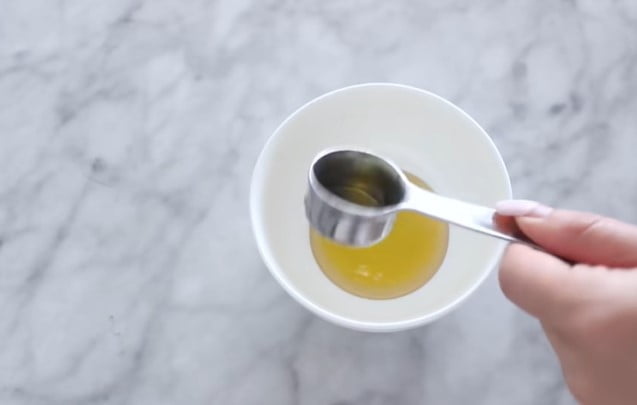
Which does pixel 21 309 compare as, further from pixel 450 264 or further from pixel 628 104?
pixel 628 104

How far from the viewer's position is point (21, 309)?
0.81 meters

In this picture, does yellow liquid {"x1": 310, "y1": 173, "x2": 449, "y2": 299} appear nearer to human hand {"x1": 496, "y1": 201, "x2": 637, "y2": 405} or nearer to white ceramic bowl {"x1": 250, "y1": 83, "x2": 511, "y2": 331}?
white ceramic bowl {"x1": 250, "y1": 83, "x2": 511, "y2": 331}

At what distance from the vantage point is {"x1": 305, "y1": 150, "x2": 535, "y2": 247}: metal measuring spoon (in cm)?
66

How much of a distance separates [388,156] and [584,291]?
1.12 ft

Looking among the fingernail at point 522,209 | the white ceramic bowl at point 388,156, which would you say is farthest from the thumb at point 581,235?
the white ceramic bowl at point 388,156

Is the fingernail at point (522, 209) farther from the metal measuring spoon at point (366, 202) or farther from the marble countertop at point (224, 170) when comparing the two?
the marble countertop at point (224, 170)

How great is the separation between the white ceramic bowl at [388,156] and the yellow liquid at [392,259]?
0.01m

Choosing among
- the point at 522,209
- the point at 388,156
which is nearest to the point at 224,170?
the point at 388,156

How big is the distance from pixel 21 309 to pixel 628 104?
667 millimetres

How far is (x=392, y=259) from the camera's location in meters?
0.85

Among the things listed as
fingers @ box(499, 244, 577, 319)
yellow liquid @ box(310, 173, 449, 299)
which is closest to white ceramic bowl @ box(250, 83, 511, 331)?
yellow liquid @ box(310, 173, 449, 299)

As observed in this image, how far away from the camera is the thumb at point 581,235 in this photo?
58 centimetres

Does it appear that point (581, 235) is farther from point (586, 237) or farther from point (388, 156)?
point (388, 156)

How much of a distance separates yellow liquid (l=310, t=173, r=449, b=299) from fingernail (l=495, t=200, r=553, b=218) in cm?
20
